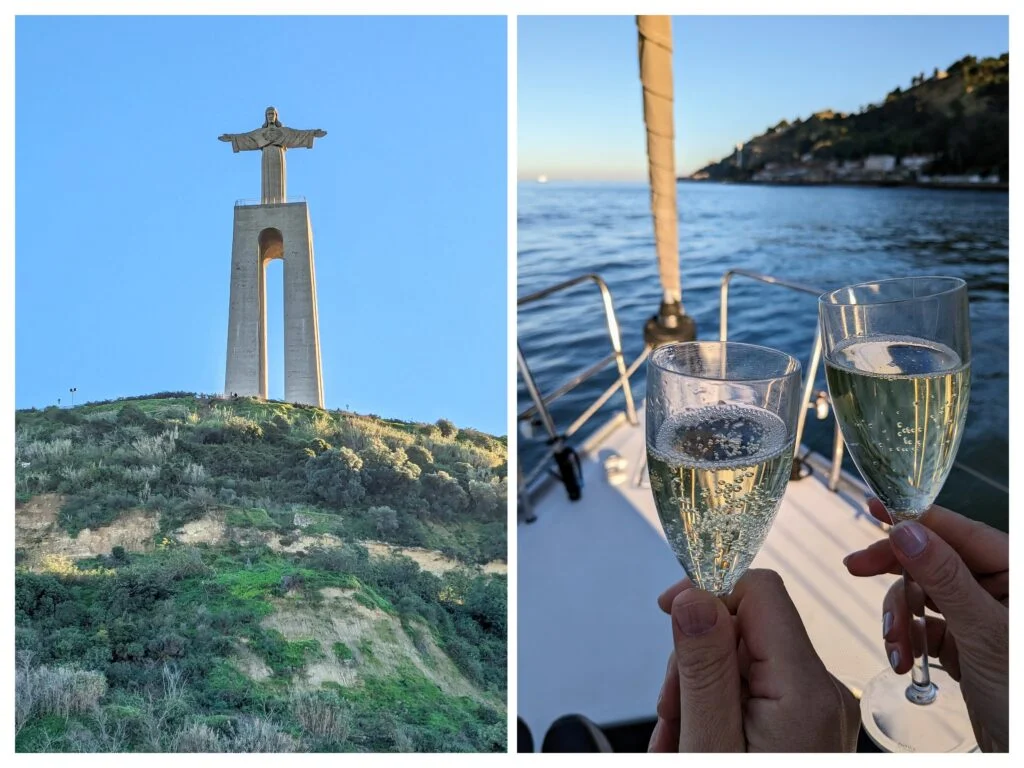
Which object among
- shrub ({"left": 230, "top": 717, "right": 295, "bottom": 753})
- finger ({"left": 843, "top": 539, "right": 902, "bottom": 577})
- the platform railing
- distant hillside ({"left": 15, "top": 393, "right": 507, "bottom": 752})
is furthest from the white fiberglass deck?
the platform railing

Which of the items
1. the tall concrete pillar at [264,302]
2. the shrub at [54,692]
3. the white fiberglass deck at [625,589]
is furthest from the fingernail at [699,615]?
the shrub at [54,692]

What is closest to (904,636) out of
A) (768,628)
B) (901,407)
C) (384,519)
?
(768,628)

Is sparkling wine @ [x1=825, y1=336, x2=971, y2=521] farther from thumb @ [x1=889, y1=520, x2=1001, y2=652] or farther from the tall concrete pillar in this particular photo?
the tall concrete pillar

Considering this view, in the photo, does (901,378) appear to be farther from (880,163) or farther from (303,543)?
(303,543)

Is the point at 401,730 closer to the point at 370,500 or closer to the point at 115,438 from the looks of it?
the point at 370,500

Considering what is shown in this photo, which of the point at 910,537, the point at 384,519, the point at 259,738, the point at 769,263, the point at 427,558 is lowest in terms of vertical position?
the point at 259,738

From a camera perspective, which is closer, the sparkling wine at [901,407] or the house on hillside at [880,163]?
the sparkling wine at [901,407]

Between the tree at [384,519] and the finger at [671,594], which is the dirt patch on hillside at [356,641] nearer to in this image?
the tree at [384,519]
